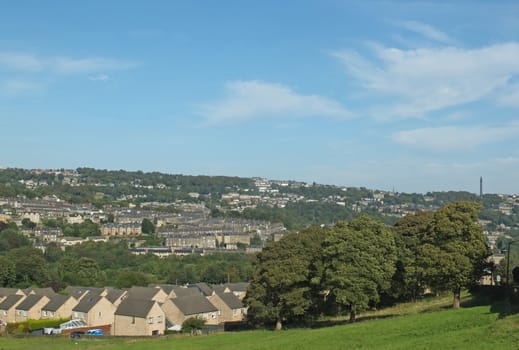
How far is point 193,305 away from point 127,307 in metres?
6.72

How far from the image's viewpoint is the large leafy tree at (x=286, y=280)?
129 feet

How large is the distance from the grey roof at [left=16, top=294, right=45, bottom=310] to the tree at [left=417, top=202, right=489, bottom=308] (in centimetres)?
4110

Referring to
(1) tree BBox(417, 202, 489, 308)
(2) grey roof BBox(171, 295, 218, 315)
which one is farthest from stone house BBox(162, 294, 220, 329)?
(1) tree BBox(417, 202, 489, 308)

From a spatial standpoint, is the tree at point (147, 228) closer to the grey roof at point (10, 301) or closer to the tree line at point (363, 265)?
the grey roof at point (10, 301)

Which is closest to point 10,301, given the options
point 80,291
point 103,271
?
point 80,291

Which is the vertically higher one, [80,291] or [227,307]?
[80,291]

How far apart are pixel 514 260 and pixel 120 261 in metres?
72.7

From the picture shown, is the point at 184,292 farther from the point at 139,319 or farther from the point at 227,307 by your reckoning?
the point at 139,319

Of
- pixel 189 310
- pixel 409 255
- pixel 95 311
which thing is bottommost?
pixel 95 311

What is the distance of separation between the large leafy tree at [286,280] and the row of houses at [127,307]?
13362 millimetres

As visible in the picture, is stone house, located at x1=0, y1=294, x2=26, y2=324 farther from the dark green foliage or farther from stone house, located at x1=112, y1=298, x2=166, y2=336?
the dark green foliage

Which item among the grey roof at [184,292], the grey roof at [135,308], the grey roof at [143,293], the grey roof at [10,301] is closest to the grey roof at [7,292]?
the grey roof at [10,301]

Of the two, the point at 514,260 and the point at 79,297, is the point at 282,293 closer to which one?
the point at 514,260

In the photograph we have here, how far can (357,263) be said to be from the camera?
3656 centimetres
